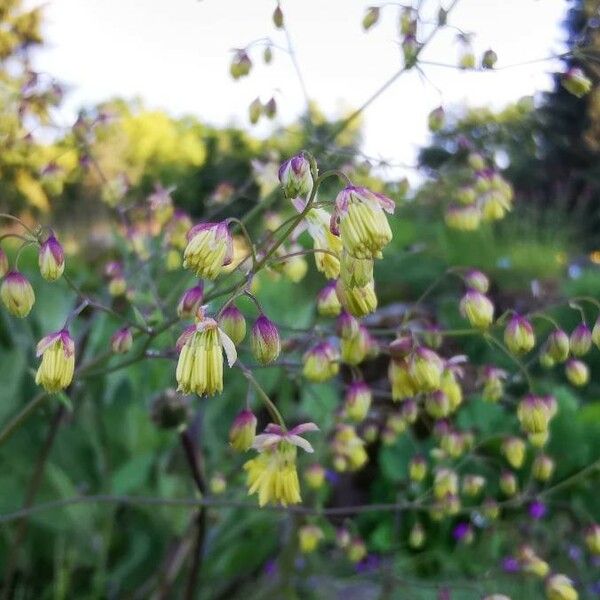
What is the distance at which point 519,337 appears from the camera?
1227mm

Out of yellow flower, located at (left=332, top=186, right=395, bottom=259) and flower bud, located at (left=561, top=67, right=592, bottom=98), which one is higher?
yellow flower, located at (left=332, top=186, right=395, bottom=259)

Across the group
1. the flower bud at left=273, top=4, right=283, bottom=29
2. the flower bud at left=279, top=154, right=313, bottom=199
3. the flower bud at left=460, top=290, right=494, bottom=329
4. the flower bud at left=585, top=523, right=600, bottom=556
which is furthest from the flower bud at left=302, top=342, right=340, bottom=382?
the flower bud at left=585, top=523, right=600, bottom=556

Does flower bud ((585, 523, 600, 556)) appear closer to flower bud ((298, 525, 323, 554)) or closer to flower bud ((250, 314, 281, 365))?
flower bud ((298, 525, 323, 554))

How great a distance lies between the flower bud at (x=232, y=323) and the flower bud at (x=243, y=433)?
0.19m

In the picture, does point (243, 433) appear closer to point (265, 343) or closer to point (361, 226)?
point (265, 343)

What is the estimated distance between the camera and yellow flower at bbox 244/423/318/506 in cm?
106

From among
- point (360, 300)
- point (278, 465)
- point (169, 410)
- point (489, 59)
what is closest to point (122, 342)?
point (278, 465)

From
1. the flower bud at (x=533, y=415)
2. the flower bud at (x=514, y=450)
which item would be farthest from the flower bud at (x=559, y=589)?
the flower bud at (x=533, y=415)

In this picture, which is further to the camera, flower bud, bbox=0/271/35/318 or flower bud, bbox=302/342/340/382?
flower bud, bbox=302/342/340/382

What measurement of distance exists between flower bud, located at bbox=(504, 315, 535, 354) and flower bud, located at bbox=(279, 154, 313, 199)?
0.48m

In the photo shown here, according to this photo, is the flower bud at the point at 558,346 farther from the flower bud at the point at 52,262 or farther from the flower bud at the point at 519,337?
the flower bud at the point at 52,262

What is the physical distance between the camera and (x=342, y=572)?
9.82 ft

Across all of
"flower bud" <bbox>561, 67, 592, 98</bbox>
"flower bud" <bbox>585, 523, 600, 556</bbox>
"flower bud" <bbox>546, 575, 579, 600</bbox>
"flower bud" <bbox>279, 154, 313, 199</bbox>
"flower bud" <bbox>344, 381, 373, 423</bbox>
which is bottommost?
"flower bud" <bbox>585, 523, 600, 556</bbox>

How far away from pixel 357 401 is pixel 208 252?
22.9 inches
